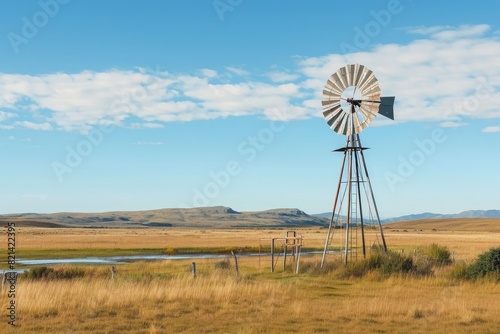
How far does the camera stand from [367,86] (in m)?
30.7

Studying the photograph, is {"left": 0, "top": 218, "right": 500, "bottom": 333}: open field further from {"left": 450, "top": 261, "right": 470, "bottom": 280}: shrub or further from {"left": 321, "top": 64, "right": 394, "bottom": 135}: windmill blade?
{"left": 321, "top": 64, "right": 394, "bottom": 135}: windmill blade

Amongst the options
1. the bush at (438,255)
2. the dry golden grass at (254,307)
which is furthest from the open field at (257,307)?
the bush at (438,255)

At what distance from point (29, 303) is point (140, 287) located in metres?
4.62

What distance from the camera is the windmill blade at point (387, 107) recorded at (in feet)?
99.4

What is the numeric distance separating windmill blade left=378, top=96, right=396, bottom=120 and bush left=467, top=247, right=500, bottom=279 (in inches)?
340

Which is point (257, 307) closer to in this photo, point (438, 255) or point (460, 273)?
point (460, 273)

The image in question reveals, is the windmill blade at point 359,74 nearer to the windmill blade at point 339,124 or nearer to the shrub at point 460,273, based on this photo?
the windmill blade at point 339,124

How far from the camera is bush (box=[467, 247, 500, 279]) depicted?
25281 mm

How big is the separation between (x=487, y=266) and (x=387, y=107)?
9651mm

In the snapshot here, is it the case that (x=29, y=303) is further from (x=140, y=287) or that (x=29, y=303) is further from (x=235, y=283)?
(x=235, y=283)

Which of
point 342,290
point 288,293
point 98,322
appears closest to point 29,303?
point 98,322

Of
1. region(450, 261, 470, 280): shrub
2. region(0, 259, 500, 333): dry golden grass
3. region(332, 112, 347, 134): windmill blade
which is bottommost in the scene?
region(0, 259, 500, 333): dry golden grass

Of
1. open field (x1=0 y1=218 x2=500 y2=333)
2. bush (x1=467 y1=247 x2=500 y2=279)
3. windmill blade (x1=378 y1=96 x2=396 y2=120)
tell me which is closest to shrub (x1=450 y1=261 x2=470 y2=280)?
bush (x1=467 y1=247 x2=500 y2=279)

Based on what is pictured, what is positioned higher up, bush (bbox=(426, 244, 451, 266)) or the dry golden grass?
bush (bbox=(426, 244, 451, 266))
